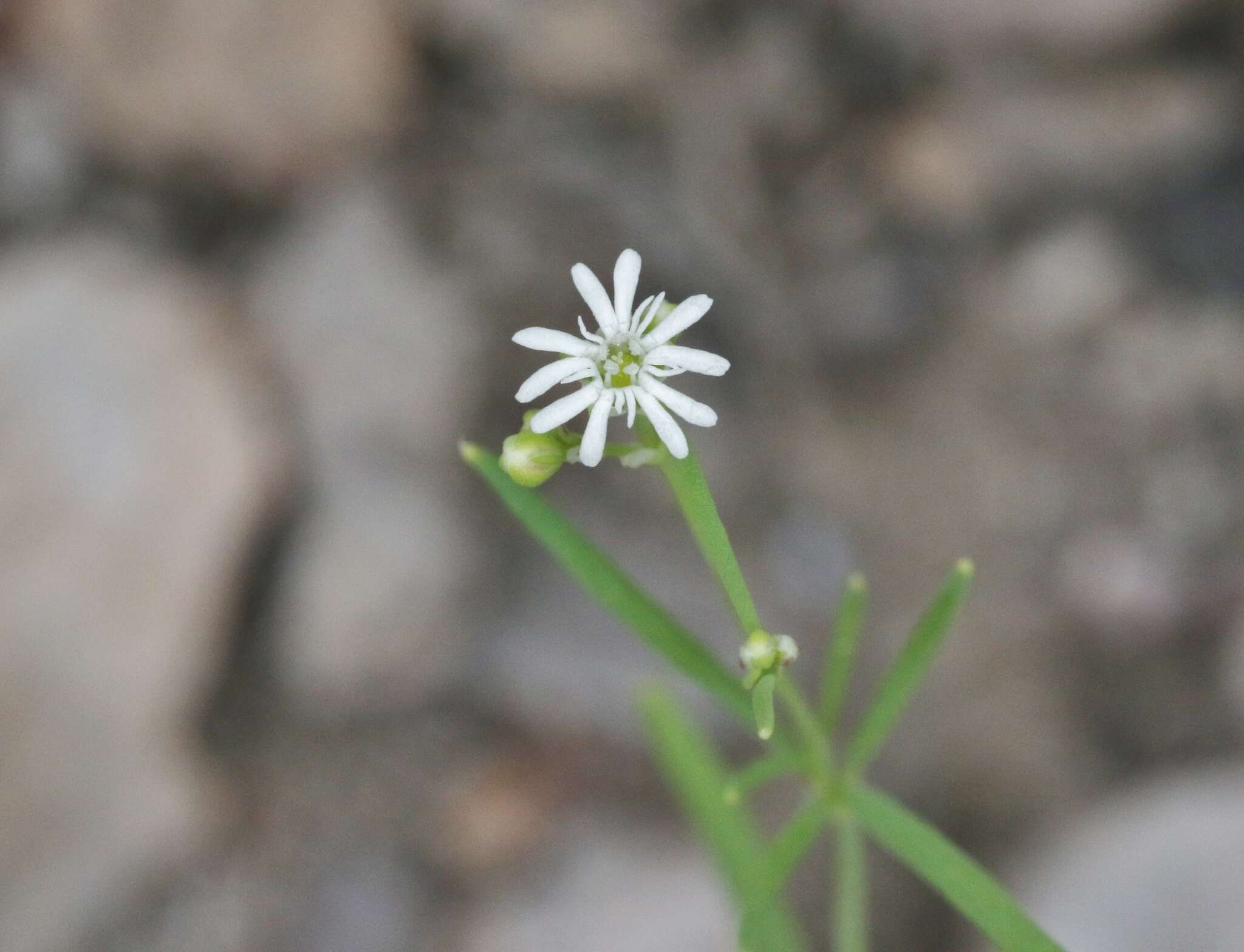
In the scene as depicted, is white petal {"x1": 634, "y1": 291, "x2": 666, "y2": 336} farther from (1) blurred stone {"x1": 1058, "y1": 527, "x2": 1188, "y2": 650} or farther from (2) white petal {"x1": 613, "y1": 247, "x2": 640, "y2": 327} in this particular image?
A: (1) blurred stone {"x1": 1058, "y1": 527, "x2": 1188, "y2": 650}

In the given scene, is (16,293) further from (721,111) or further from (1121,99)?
(1121,99)

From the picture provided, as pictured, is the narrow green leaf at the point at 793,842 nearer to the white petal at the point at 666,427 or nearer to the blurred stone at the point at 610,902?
the white petal at the point at 666,427

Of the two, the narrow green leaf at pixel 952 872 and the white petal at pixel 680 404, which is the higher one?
the white petal at pixel 680 404

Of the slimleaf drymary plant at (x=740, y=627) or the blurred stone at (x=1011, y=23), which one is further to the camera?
the blurred stone at (x=1011, y=23)

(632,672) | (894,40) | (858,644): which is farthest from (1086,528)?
(894,40)

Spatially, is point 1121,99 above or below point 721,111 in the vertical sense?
below

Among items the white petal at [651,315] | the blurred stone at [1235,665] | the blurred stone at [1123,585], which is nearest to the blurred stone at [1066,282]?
the blurred stone at [1123,585]
